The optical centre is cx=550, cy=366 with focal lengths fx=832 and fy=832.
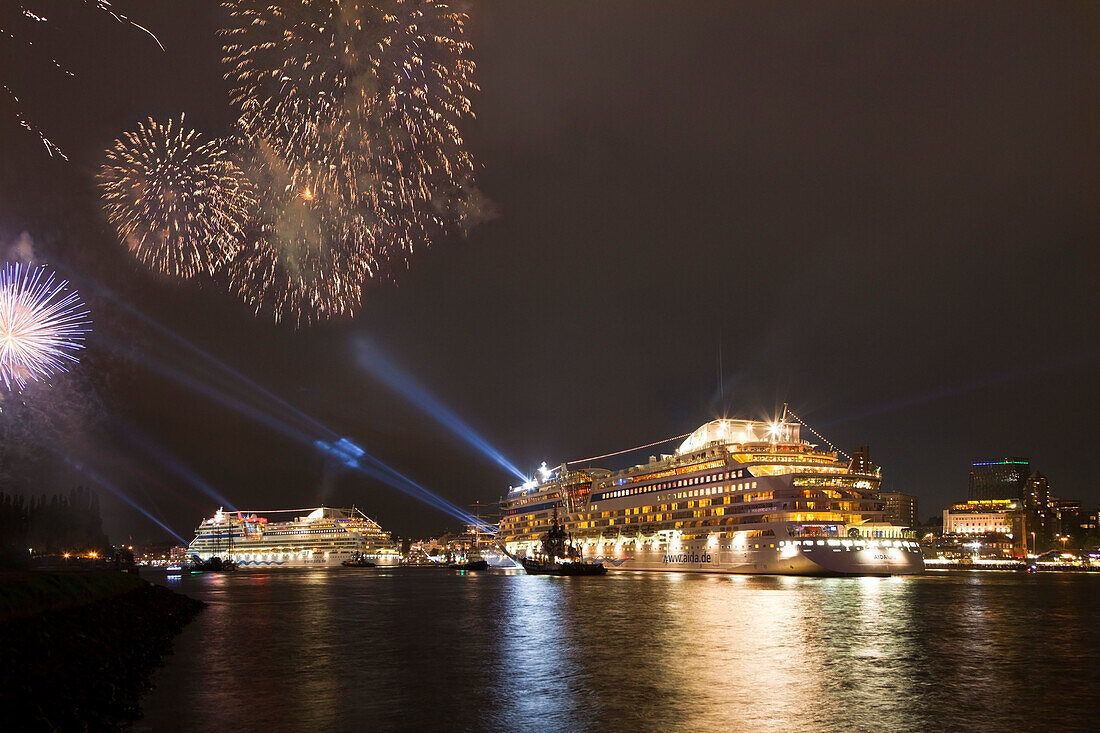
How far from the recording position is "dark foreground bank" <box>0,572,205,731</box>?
2183cm

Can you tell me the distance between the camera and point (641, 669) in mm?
31453

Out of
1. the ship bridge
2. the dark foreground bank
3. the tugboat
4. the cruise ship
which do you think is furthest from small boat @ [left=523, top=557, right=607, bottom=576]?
the dark foreground bank

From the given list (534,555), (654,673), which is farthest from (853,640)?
(534,555)

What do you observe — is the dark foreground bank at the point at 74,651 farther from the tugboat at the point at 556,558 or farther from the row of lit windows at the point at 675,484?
the tugboat at the point at 556,558

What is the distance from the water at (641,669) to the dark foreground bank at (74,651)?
1292 millimetres

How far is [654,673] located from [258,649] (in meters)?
20.0

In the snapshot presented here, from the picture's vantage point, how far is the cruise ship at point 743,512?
100938mm

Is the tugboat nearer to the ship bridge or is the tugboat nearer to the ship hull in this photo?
the ship hull

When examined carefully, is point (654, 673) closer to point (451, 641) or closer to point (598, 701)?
point (598, 701)

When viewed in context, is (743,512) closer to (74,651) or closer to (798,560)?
(798,560)

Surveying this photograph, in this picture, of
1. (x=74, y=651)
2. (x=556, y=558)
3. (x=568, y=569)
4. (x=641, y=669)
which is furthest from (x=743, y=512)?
(x=74, y=651)

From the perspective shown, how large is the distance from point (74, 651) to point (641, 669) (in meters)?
21.1

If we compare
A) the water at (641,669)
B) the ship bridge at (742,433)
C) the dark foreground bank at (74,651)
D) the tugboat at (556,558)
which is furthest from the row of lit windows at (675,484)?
the dark foreground bank at (74,651)

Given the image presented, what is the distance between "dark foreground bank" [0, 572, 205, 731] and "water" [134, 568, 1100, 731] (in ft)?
4.24
